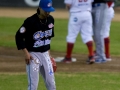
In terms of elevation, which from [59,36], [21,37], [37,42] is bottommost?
[59,36]

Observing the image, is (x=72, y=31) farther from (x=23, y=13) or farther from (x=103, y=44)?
(x=23, y=13)

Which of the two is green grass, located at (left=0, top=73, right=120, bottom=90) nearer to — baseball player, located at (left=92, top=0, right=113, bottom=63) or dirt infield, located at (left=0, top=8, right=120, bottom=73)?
dirt infield, located at (left=0, top=8, right=120, bottom=73)

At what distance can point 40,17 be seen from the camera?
6625mm

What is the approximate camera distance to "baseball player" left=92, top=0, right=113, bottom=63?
10367 mm

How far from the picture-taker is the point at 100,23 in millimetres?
10445

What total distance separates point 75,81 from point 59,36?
7571mm

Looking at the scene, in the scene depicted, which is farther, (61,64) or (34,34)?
(61,64)

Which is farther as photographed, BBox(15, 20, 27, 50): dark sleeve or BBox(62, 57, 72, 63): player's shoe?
BBox(62, 57, 72, 63): player's shoe

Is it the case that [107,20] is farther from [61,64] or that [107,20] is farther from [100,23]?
[61,64]

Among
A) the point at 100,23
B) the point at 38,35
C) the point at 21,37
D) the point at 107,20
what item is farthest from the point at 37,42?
the point at 107,20

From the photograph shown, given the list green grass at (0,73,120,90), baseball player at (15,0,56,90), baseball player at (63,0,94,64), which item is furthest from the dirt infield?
baseball player at (15,0,56,90)

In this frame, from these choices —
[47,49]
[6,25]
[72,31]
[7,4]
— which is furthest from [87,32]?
[7,4]

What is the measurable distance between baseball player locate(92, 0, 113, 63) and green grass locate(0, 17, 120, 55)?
1.79m

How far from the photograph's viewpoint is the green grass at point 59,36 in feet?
42.9
